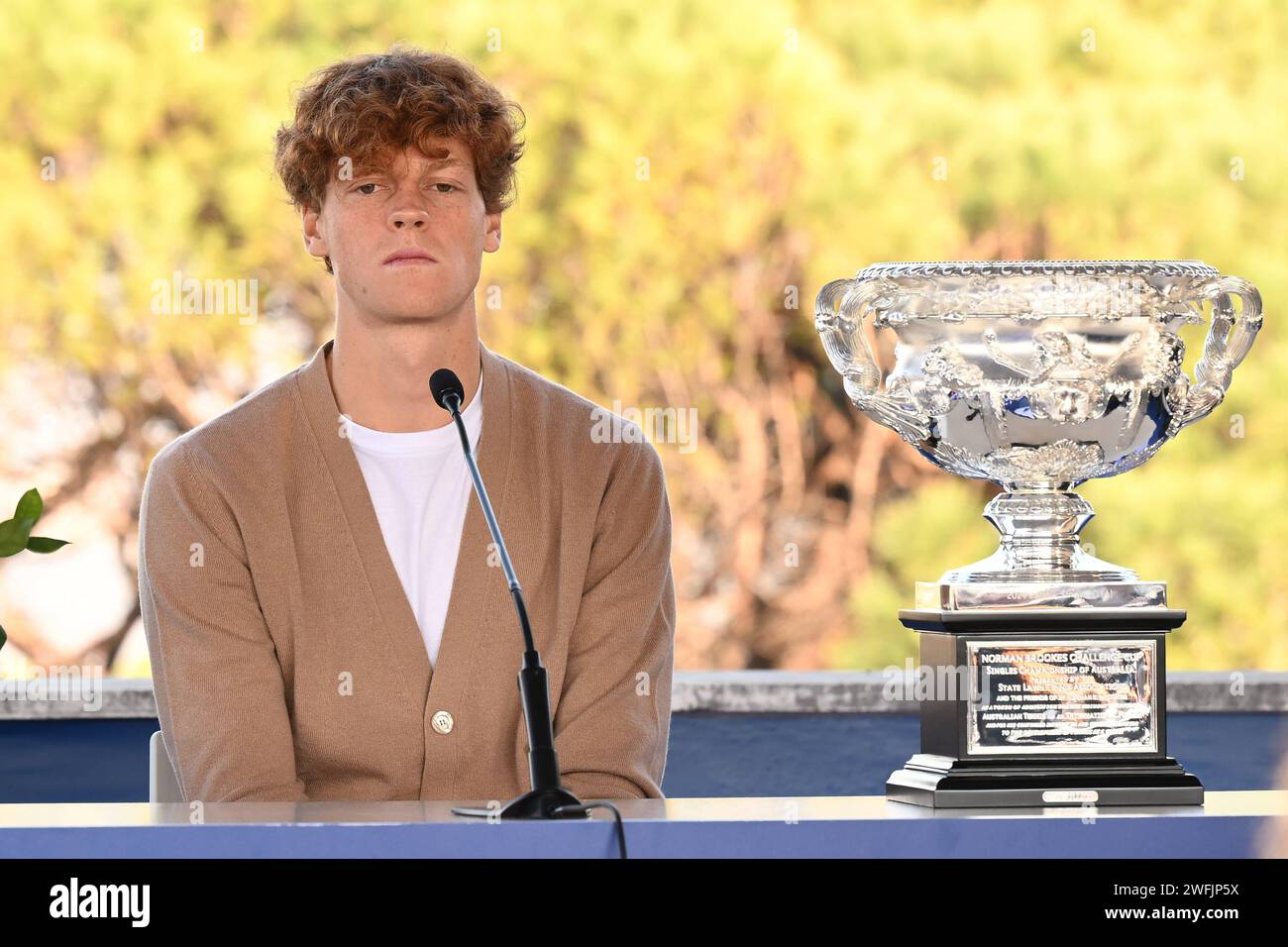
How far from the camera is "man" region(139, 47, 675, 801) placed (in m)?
1.63

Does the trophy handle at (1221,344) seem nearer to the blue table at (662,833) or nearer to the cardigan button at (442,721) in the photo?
the blue table at (662,833)

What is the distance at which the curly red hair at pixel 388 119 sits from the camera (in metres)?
1.70

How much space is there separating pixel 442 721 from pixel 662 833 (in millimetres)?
465

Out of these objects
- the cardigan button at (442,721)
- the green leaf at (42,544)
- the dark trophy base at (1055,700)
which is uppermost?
the green leaf at (42,544)

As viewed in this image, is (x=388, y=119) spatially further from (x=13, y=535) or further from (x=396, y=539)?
(x=13, y=535)

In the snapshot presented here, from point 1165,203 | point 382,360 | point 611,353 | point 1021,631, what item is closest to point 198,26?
point 611,353

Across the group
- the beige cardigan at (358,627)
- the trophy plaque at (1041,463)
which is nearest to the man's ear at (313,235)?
the beige cardigan at (358,627)

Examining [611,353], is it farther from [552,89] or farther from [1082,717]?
[1082,717]

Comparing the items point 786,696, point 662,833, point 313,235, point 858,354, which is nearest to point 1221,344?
point 858,354

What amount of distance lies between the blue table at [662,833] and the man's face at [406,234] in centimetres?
58

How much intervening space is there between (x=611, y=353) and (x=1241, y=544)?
164 cm

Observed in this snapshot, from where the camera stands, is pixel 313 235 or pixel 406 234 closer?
pixel 406 234

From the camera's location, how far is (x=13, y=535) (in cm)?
134

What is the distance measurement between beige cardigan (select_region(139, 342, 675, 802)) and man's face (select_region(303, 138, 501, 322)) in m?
0.12
